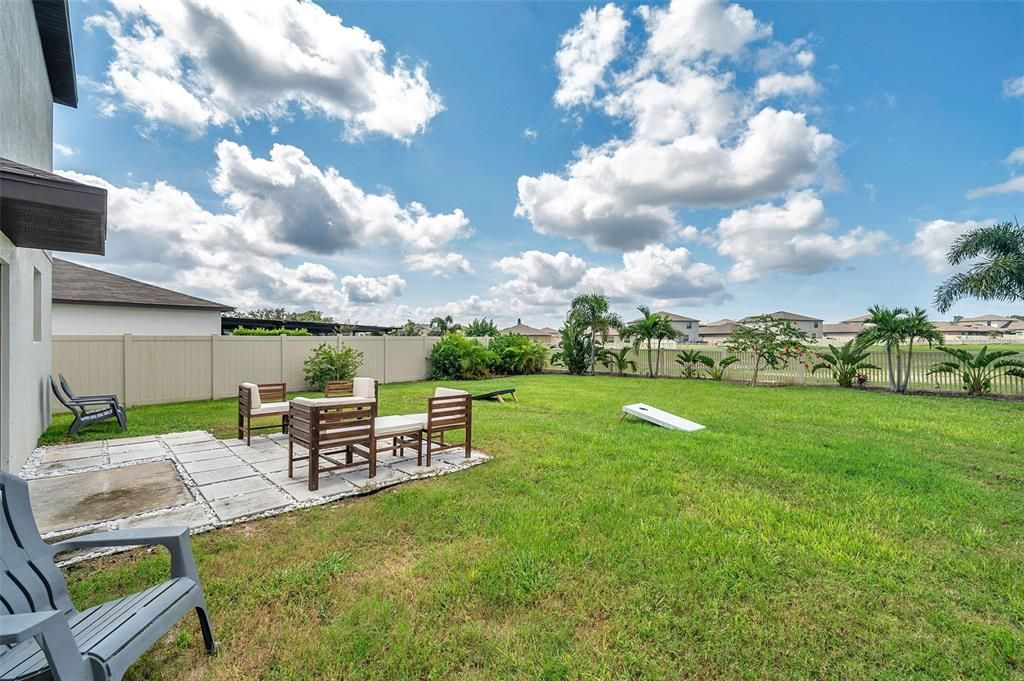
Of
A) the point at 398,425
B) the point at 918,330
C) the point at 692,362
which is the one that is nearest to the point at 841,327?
the point at 692,362

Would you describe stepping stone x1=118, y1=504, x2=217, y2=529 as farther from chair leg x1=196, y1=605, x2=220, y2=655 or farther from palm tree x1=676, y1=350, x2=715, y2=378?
palm tree x1=676, y1=350, x2=715, y2=378

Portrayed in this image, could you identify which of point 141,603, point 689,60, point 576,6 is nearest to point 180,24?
point 576,6

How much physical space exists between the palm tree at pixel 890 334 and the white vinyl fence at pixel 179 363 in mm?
17537

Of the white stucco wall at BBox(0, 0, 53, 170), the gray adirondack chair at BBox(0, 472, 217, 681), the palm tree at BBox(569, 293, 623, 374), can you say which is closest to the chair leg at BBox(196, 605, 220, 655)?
the gray adirondack chair at BBox(0, 472, 217, 681)

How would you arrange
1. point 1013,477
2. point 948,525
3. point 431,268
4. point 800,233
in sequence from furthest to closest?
point 431,268 → point 800,233 → point 1013,477 → point 948,525

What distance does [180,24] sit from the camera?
23.7ft

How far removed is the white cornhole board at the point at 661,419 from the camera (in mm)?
7492

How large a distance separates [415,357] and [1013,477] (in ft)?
50.2

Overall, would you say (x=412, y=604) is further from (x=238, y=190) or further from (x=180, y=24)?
(x=238, y=190)

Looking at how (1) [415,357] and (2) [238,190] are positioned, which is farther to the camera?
(1) [415,357]

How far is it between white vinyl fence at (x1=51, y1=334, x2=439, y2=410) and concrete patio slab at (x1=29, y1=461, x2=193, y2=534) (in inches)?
259

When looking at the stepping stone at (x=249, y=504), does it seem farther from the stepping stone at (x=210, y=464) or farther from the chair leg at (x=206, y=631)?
the chair leg at (x=206, y=631)

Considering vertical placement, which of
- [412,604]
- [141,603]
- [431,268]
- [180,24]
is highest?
[180,24]

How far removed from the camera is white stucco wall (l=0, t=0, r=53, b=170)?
374 centimetres
